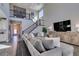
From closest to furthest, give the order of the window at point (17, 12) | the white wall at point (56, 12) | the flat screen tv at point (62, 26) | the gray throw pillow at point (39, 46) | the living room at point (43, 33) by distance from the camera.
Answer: the gray throw pillow at point (39, 46) < the living room at point (43, 33) < the window at point (17, 12) < the white wall at point (56, 12) < the flat screen tv at point (62, 26)

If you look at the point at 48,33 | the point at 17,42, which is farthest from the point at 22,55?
the point at 48,33

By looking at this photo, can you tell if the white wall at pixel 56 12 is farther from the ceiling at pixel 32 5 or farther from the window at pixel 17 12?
the window at pixel 17 12

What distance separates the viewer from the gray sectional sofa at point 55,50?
6.97 feet

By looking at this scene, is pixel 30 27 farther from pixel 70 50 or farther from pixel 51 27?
pixel 70 50

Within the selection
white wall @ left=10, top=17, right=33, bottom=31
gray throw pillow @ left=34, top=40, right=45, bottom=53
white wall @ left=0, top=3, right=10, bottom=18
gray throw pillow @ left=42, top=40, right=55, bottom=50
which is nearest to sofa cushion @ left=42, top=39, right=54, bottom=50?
gray throw pillow @ left=42, top=40, right=55, bottom=50

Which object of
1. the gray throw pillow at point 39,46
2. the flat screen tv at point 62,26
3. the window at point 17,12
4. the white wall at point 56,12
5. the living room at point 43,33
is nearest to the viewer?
the gray throw pillow at point 39,46

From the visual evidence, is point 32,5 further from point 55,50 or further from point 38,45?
point 55,50

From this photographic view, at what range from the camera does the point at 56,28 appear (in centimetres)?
277

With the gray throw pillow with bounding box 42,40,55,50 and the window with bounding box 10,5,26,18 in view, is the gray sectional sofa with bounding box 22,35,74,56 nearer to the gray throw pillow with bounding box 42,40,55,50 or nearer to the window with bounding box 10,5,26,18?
the gray throw pillow with bounding box 42,40,55,50

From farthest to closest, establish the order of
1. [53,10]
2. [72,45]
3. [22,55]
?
1. [53,10]
2. [72,45]
3. [22,55]

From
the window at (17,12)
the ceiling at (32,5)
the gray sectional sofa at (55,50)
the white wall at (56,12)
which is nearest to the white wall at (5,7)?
the window at (17,12)

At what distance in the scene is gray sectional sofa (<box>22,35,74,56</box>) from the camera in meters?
2.12

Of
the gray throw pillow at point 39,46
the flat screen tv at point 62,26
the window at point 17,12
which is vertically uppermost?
the window at point 17,12

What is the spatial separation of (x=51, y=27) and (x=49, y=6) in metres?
0.58
